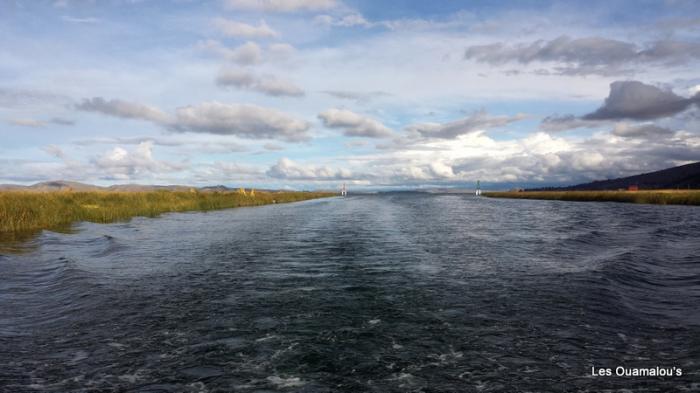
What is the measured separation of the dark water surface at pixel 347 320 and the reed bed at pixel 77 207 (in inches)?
503

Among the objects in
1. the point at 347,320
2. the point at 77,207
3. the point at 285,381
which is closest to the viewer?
the point at 285,381

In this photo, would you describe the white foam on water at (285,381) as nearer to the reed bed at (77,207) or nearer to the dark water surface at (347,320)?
the dark water surface at (347,320)

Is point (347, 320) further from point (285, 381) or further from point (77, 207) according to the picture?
point (77, 207)

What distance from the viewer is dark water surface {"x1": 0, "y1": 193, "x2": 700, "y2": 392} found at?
8.03 meters

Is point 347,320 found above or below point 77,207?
below

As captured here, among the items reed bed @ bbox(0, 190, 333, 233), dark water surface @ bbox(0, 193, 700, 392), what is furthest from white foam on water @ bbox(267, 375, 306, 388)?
reed bed @ bbox(0, 190, 333, 233)

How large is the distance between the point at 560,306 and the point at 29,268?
21.2 metres

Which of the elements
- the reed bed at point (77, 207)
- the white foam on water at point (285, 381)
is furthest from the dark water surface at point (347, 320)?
the reed bed at point (77, 207)

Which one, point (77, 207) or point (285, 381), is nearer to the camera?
point (285, 381)

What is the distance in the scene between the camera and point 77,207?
40969mm

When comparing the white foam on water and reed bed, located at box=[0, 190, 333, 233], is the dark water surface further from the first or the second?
reed bed, located at box=[0, 190, 333, 233]

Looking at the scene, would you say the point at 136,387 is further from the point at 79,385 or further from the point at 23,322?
the point at 23,322

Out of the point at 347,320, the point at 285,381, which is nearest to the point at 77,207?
the point at 347,320

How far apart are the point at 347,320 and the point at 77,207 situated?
39342 millimetres
